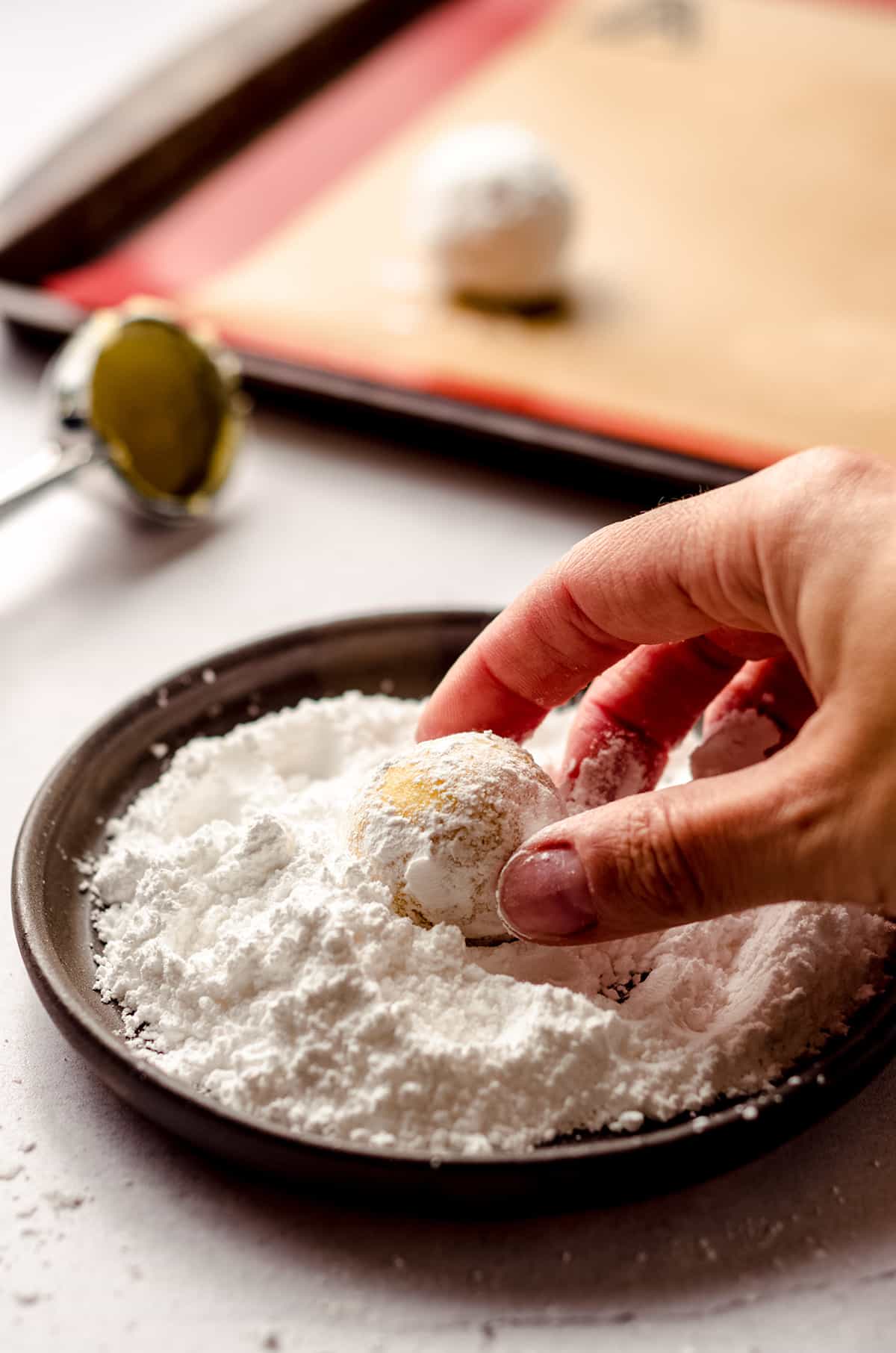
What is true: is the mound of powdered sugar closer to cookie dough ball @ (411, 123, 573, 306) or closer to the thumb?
the thumb

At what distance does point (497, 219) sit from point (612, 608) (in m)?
0.89

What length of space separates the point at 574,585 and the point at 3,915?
0.40 meters

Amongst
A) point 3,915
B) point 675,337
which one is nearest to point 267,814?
point 3,915

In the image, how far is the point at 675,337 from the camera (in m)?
1.47

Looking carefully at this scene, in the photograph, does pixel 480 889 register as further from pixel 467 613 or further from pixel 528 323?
pixel 528 323

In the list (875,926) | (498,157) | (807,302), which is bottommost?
(807,302)

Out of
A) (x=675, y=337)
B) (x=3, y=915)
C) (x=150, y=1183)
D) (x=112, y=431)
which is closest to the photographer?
(x=150, y=1183)

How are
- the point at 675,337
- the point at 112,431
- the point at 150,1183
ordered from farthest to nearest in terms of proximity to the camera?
the point at 675,337, the point at 112,431, the point at 150,1183

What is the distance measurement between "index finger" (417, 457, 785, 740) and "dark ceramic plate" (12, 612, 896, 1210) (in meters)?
0.19

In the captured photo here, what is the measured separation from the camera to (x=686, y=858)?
0.59 metres

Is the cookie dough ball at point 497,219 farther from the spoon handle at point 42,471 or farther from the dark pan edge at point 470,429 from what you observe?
the spoon handle at point 42,471

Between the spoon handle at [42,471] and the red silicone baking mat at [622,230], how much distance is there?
0.27 meters

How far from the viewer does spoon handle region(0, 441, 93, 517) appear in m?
1.18

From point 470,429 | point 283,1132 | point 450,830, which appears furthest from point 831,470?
point 470,429
